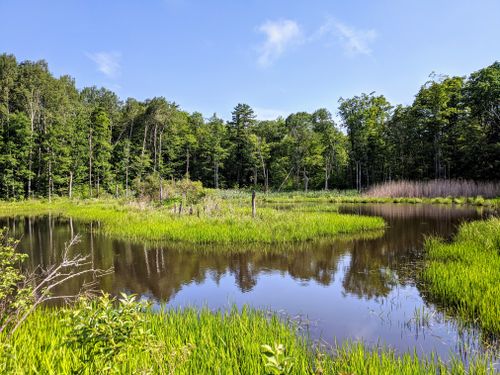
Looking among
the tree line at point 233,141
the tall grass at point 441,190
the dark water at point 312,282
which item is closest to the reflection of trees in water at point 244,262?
the dark water at point 312,282

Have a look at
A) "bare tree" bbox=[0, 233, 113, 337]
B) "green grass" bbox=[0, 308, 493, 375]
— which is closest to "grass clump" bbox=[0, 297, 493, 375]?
"green grass" bbox=[0, 308, 493, 375]

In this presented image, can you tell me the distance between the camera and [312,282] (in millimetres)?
9461

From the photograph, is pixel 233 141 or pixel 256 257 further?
pixel 233 141

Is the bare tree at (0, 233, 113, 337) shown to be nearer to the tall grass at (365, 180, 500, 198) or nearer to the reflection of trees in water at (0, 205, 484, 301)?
the reflection of trees in water at (0, 205, 484, 301)

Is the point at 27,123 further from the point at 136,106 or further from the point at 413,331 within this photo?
the point at 413,331

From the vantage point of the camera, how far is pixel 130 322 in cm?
263

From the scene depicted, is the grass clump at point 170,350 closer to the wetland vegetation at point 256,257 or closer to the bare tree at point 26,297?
the wetland vegetation at point 256,257

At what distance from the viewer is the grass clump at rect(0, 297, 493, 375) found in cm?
272

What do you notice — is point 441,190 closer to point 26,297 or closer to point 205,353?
point 205,353

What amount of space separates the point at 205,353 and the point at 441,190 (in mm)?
36610

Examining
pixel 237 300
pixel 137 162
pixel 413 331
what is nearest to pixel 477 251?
pixel 413 331

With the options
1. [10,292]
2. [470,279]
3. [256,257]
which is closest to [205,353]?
[10,292]

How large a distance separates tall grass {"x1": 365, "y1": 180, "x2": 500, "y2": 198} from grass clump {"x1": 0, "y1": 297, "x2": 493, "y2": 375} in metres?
33.9

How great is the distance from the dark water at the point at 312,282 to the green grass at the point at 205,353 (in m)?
1.25
